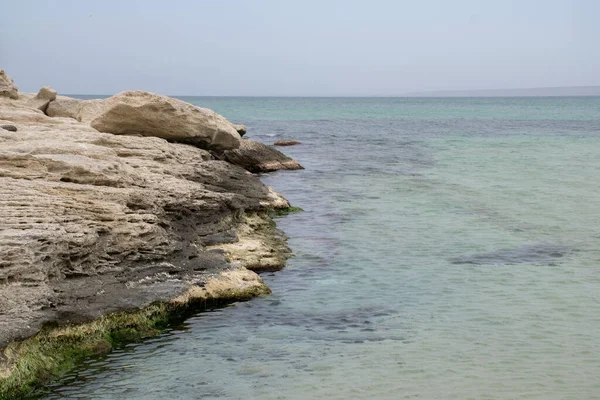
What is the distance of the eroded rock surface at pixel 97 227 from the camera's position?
10.2 metres

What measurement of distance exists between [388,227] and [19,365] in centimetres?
1169

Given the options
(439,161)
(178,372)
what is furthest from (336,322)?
(439,161)

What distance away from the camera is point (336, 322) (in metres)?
11.9

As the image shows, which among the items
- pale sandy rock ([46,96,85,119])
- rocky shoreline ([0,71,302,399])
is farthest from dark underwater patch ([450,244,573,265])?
pale sandy rock ([46,96,85,119])

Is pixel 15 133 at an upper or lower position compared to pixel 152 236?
upper

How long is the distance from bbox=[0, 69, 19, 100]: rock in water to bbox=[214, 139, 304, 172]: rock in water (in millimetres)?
8803

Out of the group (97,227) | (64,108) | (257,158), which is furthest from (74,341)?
(64,108)

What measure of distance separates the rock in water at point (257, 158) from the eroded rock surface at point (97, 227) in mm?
10628

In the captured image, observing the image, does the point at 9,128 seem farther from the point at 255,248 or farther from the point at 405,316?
the point at 405,316

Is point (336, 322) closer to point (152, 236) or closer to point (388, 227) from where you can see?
point (152, 236)

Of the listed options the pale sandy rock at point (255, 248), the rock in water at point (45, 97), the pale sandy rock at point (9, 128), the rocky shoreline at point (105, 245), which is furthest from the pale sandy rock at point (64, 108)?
the pale sandy rock at point (255, 248)

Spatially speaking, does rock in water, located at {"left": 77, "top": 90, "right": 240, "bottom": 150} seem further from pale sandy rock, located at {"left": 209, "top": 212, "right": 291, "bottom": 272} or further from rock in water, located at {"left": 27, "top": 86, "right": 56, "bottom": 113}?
rock in water, located at {"left": 27, "top": 86, "right": 56, "bottom": 113}

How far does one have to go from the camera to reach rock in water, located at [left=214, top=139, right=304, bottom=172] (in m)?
28.7

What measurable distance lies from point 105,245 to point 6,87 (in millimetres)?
19863
